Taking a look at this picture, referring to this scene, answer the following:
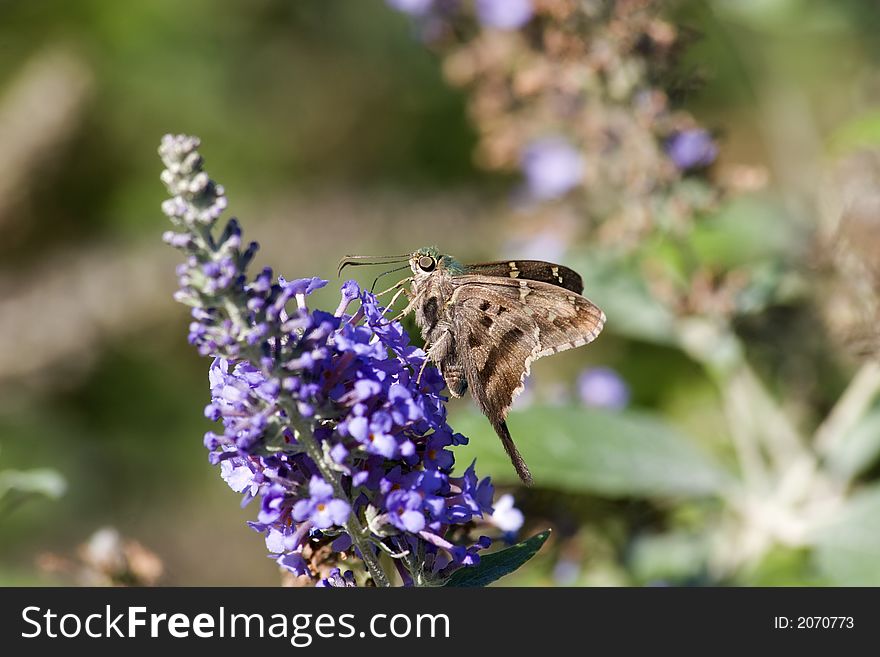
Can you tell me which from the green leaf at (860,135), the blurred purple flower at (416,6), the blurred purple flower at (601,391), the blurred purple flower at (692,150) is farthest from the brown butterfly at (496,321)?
the blurred purple flower at (416,6)

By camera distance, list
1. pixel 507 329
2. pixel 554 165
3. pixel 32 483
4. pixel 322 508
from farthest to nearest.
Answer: pixel 554 165 < pixel 32 483 < pixel 507 329 < pixel 322 508

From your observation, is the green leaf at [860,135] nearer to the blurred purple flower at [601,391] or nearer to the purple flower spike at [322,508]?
the blurred purple flower at [601,391]

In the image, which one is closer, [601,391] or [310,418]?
[310,418]

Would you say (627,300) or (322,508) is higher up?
(627,300)

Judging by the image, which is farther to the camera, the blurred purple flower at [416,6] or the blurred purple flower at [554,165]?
the blurred purple flower at [554,165]

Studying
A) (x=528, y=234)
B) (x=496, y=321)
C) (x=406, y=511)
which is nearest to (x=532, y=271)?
(x=496, y=321)

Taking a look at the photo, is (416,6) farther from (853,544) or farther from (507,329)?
(853,544)
